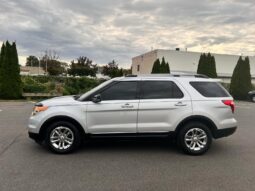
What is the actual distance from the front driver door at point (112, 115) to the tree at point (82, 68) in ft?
217

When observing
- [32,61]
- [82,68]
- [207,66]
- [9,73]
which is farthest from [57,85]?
[32,61]

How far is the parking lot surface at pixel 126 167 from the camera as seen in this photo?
4.87 m

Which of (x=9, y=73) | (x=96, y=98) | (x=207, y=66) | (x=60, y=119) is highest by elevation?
(x=207, y=66)

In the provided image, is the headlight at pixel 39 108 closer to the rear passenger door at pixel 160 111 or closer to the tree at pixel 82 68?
the rear passenger door at pixel 160 111

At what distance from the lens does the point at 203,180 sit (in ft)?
16.9

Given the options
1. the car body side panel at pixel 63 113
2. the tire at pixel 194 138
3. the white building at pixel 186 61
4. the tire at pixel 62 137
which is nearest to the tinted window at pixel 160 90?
the tire at pixel 194 138

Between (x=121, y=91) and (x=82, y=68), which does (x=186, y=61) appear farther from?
(x=121, y=91)

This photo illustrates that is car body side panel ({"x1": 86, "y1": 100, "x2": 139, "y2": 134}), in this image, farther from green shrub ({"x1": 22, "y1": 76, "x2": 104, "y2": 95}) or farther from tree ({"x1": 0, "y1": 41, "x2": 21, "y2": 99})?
green shrub ({"x1": 22, "y1": 76, "x2": 104, "y2": 95})

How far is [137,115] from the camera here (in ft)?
21.9

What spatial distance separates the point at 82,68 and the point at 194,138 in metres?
67.6

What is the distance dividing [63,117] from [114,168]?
5.42ft

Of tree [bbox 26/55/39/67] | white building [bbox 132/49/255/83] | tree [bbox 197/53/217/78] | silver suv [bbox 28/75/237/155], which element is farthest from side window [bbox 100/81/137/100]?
tree [bbox 26/55/39/67]

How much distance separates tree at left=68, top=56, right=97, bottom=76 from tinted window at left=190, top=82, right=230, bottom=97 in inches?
2601

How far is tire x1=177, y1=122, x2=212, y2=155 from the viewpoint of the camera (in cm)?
676
